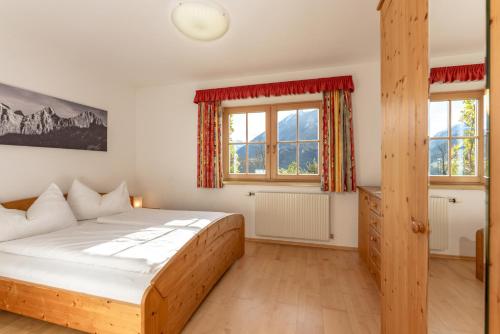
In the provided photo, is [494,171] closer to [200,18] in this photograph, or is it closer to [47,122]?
[200,18]

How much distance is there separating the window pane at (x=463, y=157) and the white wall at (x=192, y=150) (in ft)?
7.96

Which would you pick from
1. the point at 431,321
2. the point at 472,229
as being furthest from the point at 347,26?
the point at 431,321

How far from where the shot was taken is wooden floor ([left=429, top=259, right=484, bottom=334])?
68 centimetres

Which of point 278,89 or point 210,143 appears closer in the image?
point 278,89

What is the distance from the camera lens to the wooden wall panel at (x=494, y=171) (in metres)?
0.57

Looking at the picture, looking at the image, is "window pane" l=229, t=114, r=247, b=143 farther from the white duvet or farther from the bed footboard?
the white duvet

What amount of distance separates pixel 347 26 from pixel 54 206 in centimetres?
347

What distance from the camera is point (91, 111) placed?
329 cm

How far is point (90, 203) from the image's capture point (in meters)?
2.83

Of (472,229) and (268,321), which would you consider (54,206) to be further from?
(472,229)

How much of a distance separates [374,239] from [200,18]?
2.59 meters

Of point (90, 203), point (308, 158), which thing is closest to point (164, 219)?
point (90, 203)

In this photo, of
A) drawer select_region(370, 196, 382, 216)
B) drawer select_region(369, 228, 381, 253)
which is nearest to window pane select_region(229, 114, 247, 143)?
drawer select_region(370, 196, 382, 216)

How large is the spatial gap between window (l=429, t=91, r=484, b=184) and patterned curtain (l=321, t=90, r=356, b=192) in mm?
2198
